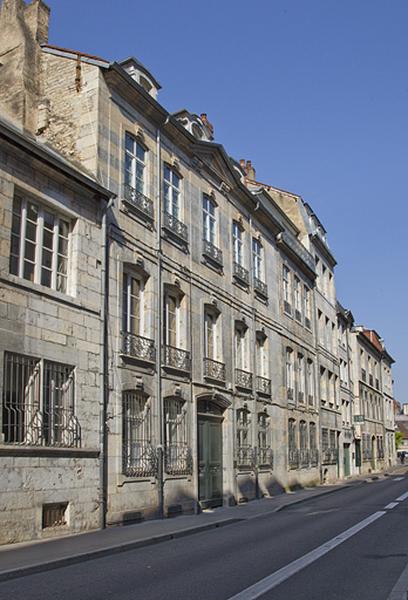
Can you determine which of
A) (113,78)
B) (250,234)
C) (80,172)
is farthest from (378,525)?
(250,234)

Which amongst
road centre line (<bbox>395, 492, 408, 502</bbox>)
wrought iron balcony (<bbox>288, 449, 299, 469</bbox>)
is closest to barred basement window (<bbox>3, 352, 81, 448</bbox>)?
road centre line (<bbox>395, 492, 408, 502</bbox>)

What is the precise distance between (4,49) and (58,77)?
5.92 ft

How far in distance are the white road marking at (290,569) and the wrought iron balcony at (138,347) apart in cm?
588

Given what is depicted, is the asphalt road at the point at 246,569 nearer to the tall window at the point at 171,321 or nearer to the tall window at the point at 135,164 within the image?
the tall window at the point at 171,321

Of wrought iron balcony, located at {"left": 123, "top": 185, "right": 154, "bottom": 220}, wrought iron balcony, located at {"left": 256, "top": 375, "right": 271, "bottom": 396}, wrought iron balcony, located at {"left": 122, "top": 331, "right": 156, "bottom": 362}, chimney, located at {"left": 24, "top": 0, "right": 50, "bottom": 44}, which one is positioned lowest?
wrought iron balcony, located at {"left": 256, "top": 375, "right": 271, "bottom": 396}

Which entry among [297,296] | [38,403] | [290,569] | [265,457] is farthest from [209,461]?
[297,296]

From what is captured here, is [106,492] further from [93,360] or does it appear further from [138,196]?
[138,196]

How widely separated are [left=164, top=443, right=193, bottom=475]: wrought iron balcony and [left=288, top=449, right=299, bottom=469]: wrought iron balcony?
9480 millimetres

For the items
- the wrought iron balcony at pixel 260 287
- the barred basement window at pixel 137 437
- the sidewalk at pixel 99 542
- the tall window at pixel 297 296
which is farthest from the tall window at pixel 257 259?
the barred basement window at pixel 137 437

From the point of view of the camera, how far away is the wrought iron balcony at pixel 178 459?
671 inches

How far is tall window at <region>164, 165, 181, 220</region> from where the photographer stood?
18.6m

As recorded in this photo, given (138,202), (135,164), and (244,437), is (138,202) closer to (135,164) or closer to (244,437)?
(135,164)

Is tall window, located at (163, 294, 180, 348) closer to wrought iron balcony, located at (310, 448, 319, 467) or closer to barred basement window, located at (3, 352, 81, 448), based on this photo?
barred basement window, located at (3, 352, 81, 448)

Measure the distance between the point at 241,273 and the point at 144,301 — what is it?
23.3 feet
